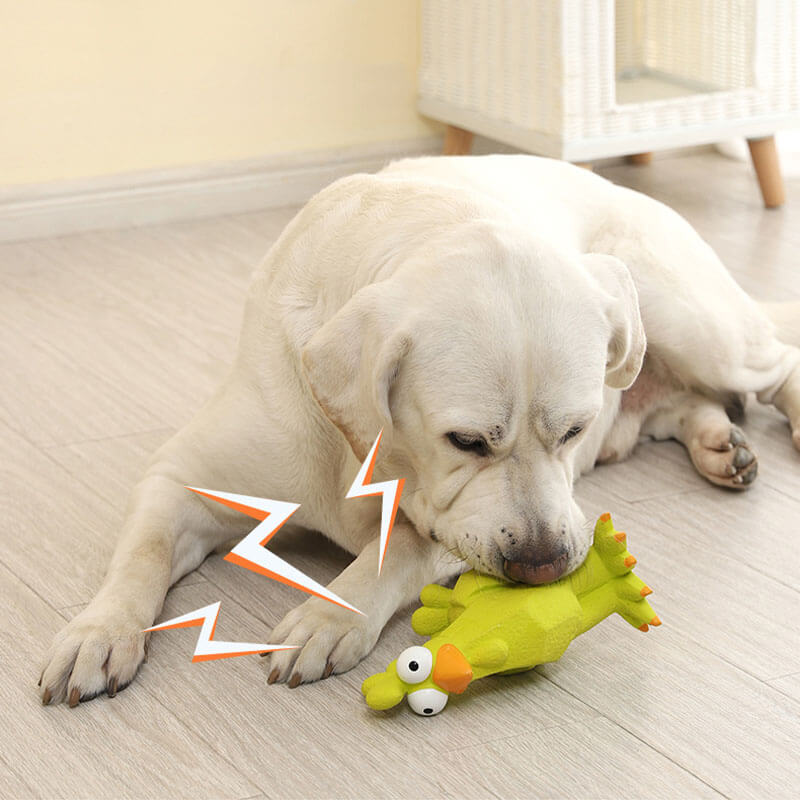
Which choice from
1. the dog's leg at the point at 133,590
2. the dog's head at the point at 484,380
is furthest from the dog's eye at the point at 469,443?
the dog's leg at the point at 133,590

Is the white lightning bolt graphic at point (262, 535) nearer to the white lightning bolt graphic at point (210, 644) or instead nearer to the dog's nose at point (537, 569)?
the white lightning bolt graphic at point (210, 644)

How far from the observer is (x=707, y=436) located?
2121 millimetres

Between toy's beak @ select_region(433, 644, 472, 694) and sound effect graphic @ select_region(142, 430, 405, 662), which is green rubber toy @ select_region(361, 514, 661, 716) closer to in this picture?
toy's beak @ select_region(433, 644, 472, 694)

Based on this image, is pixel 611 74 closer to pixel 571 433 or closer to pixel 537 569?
pixel 571 433

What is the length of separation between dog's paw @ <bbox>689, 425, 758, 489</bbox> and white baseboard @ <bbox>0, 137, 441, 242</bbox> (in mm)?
2036

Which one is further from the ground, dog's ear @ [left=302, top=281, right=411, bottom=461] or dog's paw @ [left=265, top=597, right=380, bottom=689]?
dog's ear @ [left=302, top=281, right=411, bottom=461]

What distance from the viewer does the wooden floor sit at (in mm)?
1347

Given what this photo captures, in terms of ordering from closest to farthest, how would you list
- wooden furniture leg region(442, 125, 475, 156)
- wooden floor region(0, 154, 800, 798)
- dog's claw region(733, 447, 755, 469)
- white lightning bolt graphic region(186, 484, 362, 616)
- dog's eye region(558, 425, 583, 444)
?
wooden floor region(0, 154, 800, 798) < dog's eye region(558, 425, 583, 444) < white lightning bolt graphic region(186, 484, 362, 616) < dog's claw region(733, 447, 755, 469) < wooden furniture leg region(442, 125, 475, 156)

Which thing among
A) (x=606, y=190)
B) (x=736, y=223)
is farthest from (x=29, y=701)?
(x=736, y=223)

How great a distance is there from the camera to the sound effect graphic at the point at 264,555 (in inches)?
58.6

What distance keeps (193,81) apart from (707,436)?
7.03 ft

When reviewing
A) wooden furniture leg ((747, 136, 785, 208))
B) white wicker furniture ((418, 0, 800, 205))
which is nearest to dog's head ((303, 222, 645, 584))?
white wicker furniture ((418, 0, 800, 205))

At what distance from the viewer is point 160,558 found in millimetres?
1675

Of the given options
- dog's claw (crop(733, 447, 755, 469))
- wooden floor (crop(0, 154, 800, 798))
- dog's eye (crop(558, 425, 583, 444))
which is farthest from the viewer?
dog's claw (crop(733, 447, 755, 469))
